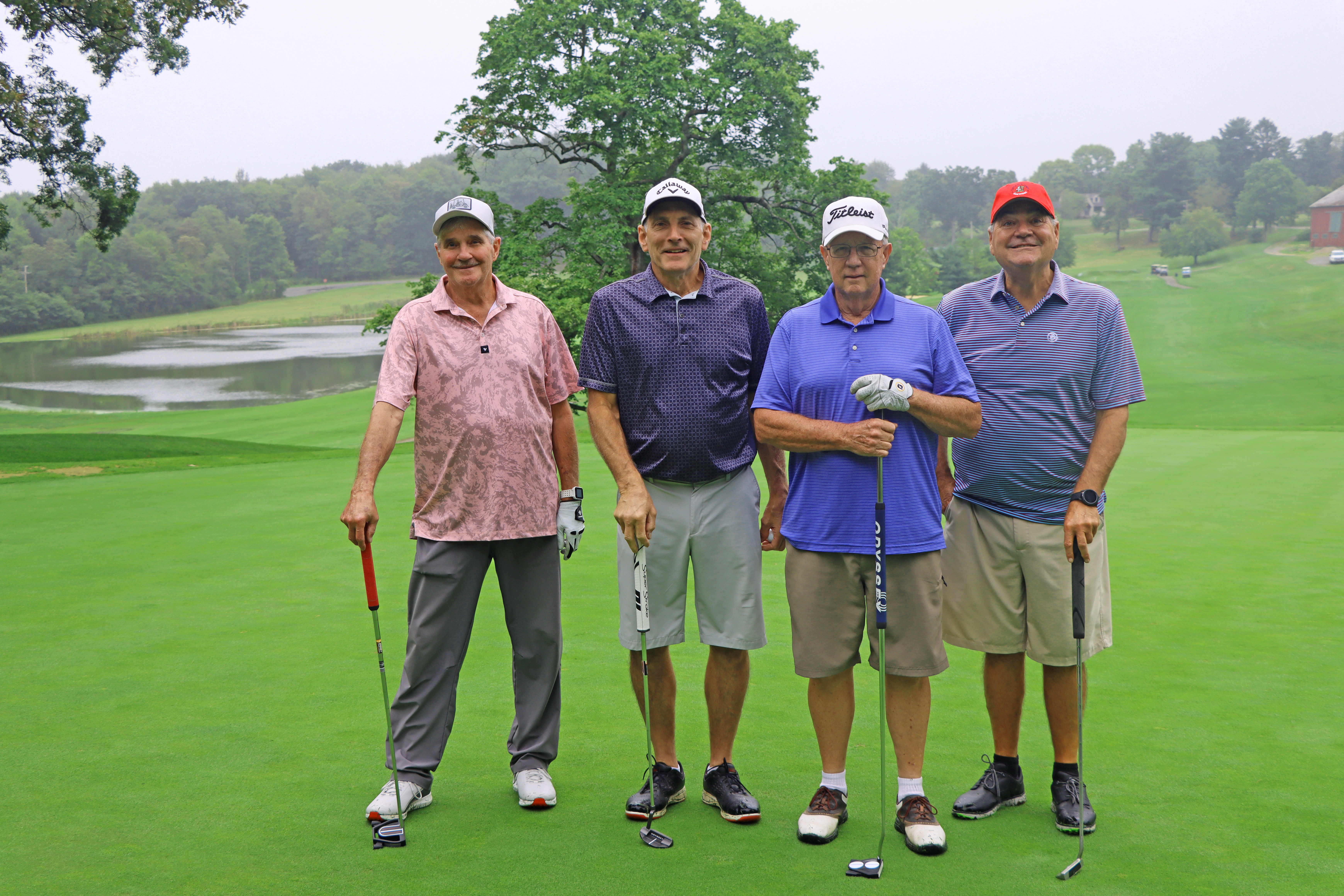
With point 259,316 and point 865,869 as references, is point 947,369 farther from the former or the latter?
point 259,316

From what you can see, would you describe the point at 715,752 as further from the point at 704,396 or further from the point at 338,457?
the point at 338,457

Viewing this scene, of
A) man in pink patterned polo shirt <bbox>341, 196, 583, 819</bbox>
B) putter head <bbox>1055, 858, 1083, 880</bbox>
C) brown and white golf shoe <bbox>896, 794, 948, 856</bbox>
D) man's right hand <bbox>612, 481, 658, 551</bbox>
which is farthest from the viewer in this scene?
man in pink patterned polo shirt <bbox>341, 196, 583, 819</bbox>

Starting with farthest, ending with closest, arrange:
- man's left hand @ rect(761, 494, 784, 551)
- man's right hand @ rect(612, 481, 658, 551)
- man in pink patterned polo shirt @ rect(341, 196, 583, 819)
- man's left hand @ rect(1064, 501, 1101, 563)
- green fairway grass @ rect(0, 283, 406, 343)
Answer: green fairway grass @ rect(0, 283, 406, 343) < man's left hand @ rect(761, 494, 784, 551) < man in pink patterned polo shirt @ rect(341, 196, 583, 819) < man's right hand @ rect(612, 481, 658, 551) < man's left hand @ rect(1064, 501, 1101, 563)

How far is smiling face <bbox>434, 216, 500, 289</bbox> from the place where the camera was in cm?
374

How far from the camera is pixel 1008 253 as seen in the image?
143 inches

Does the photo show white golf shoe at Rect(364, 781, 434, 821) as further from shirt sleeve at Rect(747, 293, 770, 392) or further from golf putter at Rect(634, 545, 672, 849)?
shirt sleeve at Rect(747, 293, 770, 392)

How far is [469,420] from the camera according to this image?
3680 mm

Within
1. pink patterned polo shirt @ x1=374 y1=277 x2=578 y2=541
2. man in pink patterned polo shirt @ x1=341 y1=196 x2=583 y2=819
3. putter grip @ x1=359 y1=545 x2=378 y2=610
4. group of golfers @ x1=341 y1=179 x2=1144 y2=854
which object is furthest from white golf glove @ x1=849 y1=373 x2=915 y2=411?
putter grip @ x1=359 y1=545 x2=378 y2=610

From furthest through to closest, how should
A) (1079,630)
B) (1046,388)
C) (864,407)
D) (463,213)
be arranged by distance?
(463,213) < (1046,388) < (1079,630) < (864,407)

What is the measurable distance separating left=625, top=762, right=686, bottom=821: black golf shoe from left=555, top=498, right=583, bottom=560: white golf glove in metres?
0.83

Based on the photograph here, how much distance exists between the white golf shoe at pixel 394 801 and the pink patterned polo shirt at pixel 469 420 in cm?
86

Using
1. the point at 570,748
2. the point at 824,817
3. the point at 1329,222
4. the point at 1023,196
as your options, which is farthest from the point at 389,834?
the point at 1329,222

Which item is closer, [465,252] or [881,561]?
[881,561]

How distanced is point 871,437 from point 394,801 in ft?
6.37
